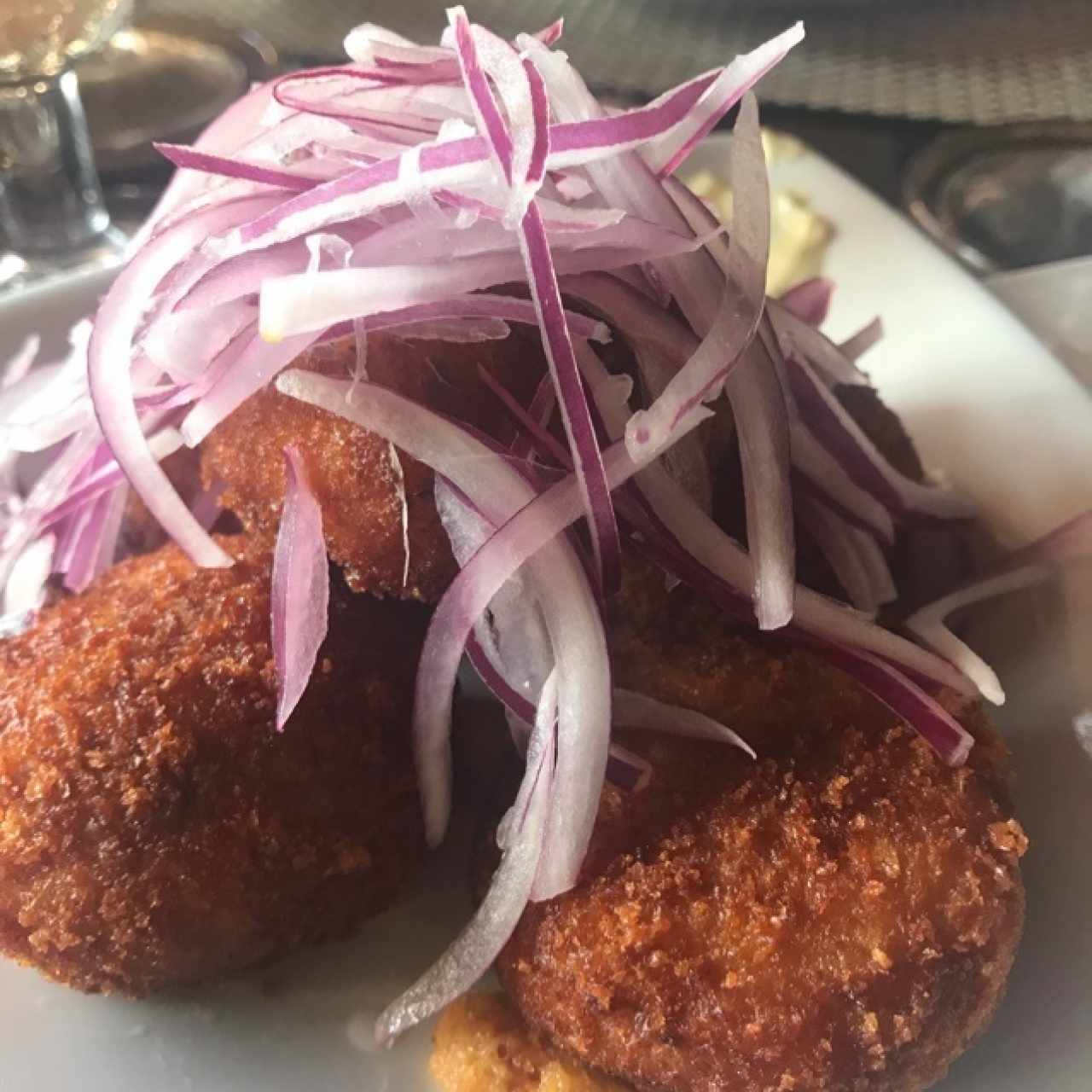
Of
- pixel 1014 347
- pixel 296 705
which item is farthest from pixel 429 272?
pixel 1014 347

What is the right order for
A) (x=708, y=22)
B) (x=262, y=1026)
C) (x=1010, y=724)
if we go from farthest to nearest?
1. (x=708, y=22)
2. (x=1010, y=724)
3. (x=262, y=1026)

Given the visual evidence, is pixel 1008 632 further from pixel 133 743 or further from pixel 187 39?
pixel 187 39

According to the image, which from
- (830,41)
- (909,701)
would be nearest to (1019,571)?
(909,701)

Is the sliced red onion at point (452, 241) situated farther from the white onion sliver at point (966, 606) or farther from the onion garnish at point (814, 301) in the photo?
the onion garnish at point (814, 301)

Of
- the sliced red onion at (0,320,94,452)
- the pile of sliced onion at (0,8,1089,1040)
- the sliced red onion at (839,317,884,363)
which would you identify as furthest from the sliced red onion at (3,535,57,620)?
the sliced red onion at (839,317,884,363)

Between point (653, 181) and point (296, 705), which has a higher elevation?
point (653, 181)

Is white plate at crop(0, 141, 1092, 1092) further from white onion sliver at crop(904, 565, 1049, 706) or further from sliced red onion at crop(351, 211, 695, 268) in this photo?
sliced red onion at crop(351, 211, 695, 268)

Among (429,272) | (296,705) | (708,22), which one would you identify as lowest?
(708,22)
